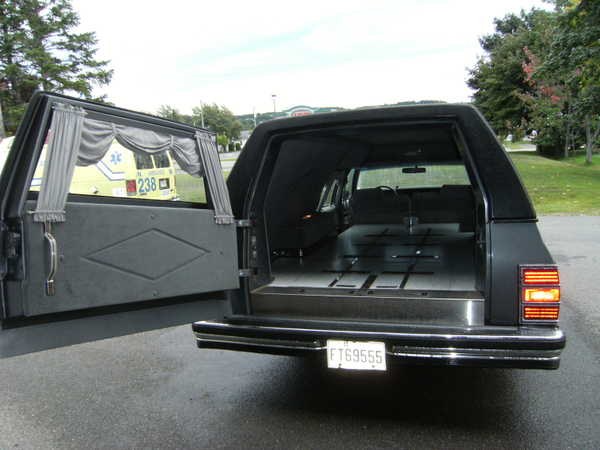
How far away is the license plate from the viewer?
104 inches

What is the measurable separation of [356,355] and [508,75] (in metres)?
32.5

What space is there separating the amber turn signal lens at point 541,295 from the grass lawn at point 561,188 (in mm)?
11147

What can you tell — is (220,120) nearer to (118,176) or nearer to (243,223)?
(118,176)

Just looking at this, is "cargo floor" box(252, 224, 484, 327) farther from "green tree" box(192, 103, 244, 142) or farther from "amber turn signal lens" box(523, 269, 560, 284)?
"green tree" box(192, 103, 244, 142)

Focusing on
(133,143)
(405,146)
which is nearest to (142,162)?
(405,146)

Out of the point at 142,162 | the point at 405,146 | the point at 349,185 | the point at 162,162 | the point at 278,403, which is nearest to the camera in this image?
the point at 278,403

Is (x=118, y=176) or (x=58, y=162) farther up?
(x=118, y=176)

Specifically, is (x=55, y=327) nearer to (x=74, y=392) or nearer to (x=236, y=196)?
(x=236, y=196)

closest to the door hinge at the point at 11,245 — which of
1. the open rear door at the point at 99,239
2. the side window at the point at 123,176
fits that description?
the open rear door at the point at 99,239

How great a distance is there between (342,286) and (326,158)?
2081 mm

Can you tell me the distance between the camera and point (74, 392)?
3.51 m

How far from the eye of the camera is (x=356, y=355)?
106 inches

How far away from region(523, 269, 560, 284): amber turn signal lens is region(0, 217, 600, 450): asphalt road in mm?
950

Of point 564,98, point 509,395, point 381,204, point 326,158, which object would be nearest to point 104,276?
point 509,395
